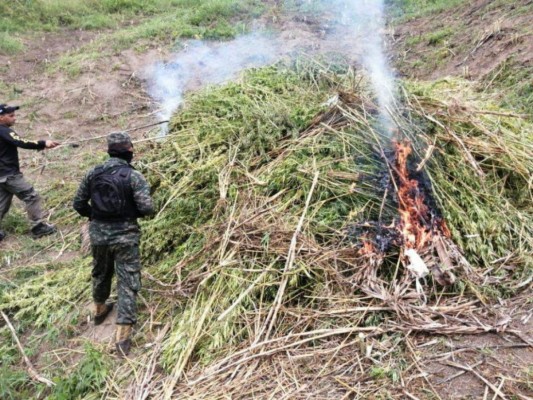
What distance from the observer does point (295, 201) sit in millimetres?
4543

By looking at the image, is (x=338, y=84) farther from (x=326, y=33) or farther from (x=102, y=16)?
(x=102, y=16)

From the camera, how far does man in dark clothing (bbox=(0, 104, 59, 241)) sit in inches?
218

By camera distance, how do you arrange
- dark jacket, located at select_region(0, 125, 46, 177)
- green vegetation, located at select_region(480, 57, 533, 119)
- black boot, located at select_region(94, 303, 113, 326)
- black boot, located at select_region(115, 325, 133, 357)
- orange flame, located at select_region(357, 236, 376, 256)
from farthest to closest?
1. green vegetation, located at select_region(480, 57, 533, 119)
2. dark jacket, located at select_region(0, 125, 46, 177)
3. black boot, located at select_region(94, 303, 113, 326)
4. orange flame, located at select_region(357, 236, 376, 256)
5. black boot, located at select_region(115, 325, 133, 357)

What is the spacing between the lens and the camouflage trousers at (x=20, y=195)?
18.5ft

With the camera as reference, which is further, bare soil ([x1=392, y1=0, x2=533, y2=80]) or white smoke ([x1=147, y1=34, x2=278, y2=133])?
white smoke ([x1=147, y1=34, x2=278, y2=133])

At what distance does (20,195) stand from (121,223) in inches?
98.9

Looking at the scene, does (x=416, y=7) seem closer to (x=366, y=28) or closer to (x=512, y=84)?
(x=366, y=28)

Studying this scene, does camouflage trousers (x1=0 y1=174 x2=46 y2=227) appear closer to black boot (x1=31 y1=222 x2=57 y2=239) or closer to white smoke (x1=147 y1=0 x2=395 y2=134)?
black boot (x1=31 y1=222 x2=57 y2=239)

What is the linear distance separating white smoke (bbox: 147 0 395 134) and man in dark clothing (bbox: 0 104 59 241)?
2772mm

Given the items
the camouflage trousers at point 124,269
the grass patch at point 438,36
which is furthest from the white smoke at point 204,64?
the camouflage trousers at point 124,269

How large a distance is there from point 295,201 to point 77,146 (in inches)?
191

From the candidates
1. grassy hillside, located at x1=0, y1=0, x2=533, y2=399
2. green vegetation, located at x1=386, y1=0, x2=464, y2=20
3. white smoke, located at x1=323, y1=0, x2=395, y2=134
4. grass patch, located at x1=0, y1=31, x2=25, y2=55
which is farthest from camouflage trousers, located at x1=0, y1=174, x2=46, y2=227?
green vegetation, located at x1=386, y1=0, x2=464, y2=20

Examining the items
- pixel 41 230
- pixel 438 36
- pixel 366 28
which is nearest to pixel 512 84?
pixel 438 36

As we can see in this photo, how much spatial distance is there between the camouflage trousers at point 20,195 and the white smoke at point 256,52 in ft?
9.50
